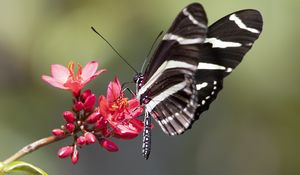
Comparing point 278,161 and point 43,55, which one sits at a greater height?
point 43,55

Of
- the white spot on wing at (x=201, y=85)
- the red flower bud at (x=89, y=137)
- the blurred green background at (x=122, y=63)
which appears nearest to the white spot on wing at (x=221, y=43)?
the white spot on wing at (x=201, y=85)

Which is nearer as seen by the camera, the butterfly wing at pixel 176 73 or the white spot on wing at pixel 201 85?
the butterfly wing at pixel 176 73

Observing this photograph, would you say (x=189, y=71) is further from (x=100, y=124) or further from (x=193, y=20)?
(x=100, y=124)

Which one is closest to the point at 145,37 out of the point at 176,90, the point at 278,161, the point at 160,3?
the point at 160,3

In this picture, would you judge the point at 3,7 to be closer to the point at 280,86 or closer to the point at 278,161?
the point at 280,86

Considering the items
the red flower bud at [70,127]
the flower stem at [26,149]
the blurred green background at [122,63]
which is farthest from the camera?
the blurred green background at [122,63]

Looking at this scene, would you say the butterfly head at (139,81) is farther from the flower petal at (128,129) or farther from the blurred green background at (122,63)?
the blurred green background at (122,63)
